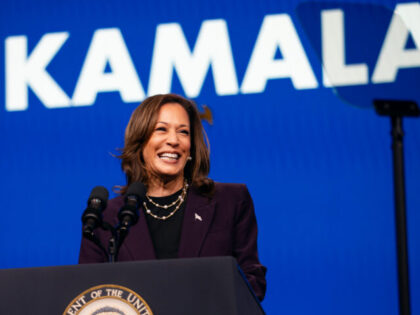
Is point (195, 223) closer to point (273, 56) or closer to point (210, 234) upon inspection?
point (210, 234)

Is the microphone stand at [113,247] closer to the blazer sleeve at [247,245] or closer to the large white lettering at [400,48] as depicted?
the blazer sleeve at [247,245]

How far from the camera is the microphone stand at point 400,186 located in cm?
221

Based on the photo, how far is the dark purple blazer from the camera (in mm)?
2105

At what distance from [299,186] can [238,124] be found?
18.0 inches

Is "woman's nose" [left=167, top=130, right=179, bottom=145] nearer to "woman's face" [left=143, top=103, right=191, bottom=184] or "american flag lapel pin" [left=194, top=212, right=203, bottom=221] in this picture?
"woman's face" [left=143, top=103, right=191, bottom=184]

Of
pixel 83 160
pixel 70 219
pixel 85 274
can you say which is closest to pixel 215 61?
pixel 83 160

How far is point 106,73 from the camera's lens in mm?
3479

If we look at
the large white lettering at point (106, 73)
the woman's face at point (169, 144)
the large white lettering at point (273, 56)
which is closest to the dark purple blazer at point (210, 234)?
the woman's face at point (169, 144)

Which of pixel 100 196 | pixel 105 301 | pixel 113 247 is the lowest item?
pixel 105 301

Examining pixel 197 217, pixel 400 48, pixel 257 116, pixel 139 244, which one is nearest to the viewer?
pixel 139 244

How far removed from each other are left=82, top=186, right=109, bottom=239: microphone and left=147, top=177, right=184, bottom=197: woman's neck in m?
0.78

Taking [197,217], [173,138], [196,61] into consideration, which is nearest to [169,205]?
[197,217]

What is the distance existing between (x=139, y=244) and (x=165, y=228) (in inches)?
6.4

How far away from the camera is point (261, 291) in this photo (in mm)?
1990
